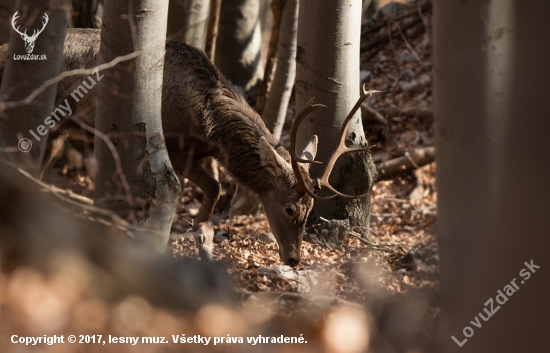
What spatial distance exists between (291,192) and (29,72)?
2937 millimetres

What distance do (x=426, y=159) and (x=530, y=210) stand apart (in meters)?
6.21

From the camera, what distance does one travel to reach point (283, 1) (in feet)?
29.4

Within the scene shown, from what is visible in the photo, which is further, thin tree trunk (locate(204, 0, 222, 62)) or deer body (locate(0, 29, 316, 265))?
thin tree trunk (locate(204, 0, 222, 62))

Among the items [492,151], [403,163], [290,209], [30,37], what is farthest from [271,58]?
[492,151]

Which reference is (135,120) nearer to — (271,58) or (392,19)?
(271,58)

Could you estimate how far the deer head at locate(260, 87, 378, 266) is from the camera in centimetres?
621

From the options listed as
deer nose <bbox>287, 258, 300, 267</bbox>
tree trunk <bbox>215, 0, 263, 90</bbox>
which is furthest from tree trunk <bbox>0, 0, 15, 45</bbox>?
tree trunk <bbox>215, 0, 263, 90</bbox>

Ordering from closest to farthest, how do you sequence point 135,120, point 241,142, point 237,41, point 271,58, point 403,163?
point 135,120 < point 241,142 < point 403,163 < point 271,58 < point 237,41

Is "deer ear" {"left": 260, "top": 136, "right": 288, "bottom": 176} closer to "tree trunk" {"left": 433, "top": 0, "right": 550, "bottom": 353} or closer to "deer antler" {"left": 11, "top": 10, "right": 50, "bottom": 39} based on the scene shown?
"deer antler" {"left": 11, "top": 10, "right": 50, "bottom": 39}

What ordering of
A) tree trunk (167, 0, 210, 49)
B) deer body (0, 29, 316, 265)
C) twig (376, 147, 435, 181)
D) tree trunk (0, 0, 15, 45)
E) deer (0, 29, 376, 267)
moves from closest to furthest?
tree trunk (0, 0, 15, 45) → deer (0, 29, 376, 267) → deer body (0, 29, 316, 265) → tree trunk (167, 0, 210, 49) → twig (376, 147, 435, 181)

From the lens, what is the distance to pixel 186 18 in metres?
9.34

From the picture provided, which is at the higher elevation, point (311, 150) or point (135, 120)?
point (135, 120)

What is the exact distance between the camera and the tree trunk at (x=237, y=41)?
1152 cm

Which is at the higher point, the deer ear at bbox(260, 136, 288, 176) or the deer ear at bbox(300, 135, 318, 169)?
the deer ear at bbox(300, 135, 318, 169)
